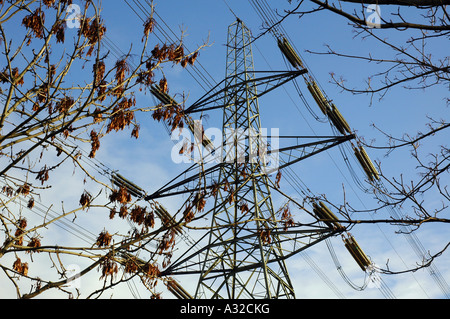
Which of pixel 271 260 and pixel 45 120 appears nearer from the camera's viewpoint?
pixel 45 120

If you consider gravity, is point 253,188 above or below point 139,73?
above

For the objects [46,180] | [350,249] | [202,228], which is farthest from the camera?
[350,249]

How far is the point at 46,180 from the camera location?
15.4ft

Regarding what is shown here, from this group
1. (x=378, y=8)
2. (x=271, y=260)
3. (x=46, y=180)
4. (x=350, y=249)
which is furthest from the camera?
(x=350, y=249)

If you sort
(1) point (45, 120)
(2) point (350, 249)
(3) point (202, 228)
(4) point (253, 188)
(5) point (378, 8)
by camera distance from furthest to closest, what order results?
(2) point (350, 249) < (4) point (253, 188) < (3) point (202, 228) < (1) point (45, 120) < (5) point (378, 8)
